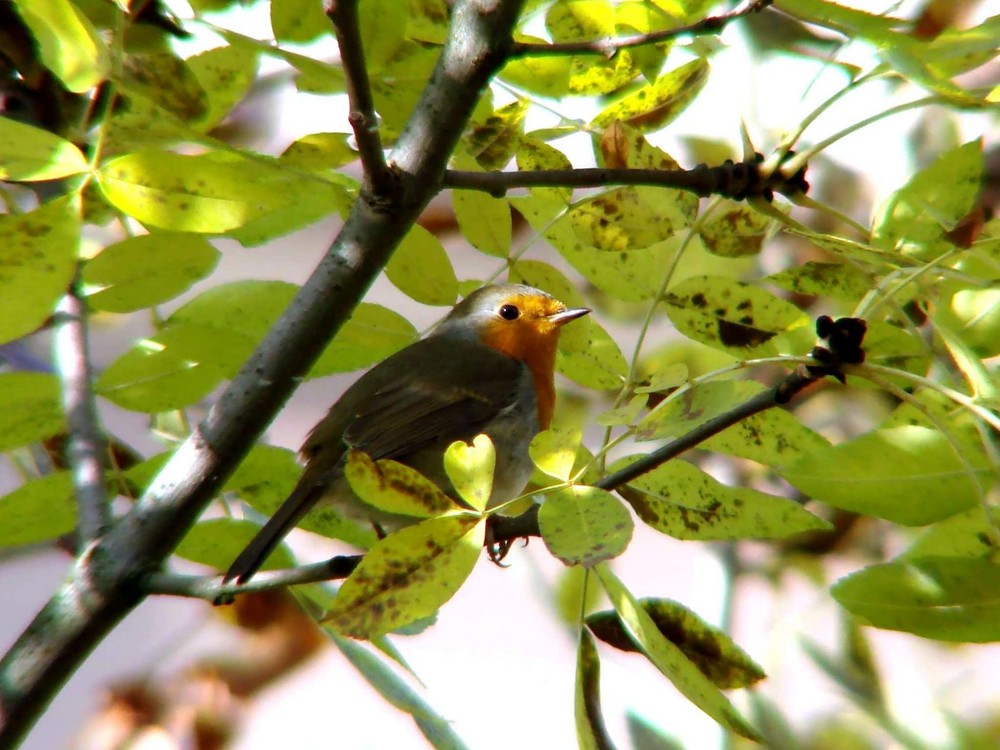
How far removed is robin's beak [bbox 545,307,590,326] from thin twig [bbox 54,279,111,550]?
71cm

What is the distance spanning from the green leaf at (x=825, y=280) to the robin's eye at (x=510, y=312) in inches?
74.8

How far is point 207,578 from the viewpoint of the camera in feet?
4.67

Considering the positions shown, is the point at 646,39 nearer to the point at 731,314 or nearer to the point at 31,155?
the point at 731,314

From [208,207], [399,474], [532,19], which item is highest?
[532,19]

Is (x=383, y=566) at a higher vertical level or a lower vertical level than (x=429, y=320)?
lower

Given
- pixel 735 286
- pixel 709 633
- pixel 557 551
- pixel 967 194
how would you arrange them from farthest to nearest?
pixel 735 286
pixel 967 194
pixel 709 633
pixel 557 551

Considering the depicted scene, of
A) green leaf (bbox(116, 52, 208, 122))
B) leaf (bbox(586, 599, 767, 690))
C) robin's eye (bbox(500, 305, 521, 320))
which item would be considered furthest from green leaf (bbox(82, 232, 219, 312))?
robin's eye (bbox(500, 305, 521, 320))

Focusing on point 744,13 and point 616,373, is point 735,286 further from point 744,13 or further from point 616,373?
point 744,13

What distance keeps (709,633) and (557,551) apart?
0.74ft

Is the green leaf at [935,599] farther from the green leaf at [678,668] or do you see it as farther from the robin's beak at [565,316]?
the robin's beak at [565,316]

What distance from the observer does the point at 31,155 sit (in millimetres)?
1239

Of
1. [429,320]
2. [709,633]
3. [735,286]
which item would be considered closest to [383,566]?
[709,633]

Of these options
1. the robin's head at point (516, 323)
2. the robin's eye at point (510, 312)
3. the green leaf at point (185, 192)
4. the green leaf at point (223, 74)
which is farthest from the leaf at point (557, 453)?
the robin's eye at point (510, 312)

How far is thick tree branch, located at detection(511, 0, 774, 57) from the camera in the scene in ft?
4.18
